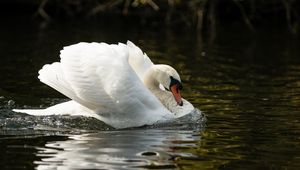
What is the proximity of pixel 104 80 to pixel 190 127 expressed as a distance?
1388 mm

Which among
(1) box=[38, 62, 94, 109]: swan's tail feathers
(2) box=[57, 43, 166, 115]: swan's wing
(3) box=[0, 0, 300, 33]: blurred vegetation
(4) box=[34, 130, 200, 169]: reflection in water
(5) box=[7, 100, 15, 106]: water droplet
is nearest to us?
(4) box=[34, 130, 200, 169]: reflection in water

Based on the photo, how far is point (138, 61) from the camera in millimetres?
11914

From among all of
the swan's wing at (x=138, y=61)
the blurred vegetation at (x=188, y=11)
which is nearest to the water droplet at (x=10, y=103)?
the swan's wing at (x=138, y=61)

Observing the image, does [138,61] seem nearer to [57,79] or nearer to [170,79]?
[170,79]

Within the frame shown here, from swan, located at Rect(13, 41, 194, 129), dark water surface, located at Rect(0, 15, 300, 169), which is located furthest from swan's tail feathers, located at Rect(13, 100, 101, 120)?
dark water surface, located at Rect(0, 15, 300, 169)

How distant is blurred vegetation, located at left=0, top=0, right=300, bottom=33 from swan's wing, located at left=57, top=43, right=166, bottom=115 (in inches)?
522

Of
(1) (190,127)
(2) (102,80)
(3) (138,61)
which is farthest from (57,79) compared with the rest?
(1) (190,127)

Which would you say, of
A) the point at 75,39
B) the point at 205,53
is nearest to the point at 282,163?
the point at 205,53

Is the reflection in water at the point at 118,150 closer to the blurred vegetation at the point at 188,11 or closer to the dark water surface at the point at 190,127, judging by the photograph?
the dark water surface at the point at 190,127

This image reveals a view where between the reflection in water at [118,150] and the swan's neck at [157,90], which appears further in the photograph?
the swan's neck at [157,90]

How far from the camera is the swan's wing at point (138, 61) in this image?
460 inches

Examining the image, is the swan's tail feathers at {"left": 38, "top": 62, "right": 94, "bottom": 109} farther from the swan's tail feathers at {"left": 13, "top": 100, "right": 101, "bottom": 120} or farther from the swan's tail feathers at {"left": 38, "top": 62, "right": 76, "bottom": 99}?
the swan's tail feathers at {"left": 13, "top": 100, "right": 101, "bottom": 120}

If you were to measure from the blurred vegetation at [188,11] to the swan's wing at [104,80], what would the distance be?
43.5ft

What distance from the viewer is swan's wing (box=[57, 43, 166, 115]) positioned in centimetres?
1049
